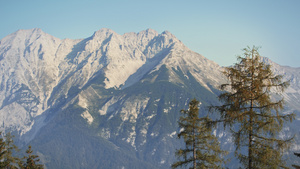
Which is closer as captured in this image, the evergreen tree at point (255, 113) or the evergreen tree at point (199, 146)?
the evergreen tree at point (255, 113)

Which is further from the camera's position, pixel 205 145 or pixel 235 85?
pixel 205 145

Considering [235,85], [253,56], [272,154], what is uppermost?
[253,56]

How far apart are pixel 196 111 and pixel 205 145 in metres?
4.34

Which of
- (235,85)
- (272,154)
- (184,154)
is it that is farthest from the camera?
(184,154)

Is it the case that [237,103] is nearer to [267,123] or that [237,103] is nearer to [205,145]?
[267,123]

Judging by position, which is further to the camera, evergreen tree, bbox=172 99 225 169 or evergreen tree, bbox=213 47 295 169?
evergreen tree, bbox=172 99 225 169

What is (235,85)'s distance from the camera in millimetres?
32375

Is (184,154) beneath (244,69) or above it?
beneath

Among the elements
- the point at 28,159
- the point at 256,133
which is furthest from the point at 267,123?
the point at 28,159

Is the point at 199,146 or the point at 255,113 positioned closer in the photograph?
the point at 255,113

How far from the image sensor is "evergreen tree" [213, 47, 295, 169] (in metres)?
30.5

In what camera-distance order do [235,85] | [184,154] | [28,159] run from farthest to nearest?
1. [28,159]
2. [184,154]
3. [235,85]

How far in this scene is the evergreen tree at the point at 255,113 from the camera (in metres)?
30.5

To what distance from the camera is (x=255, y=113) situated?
31.4 meters
